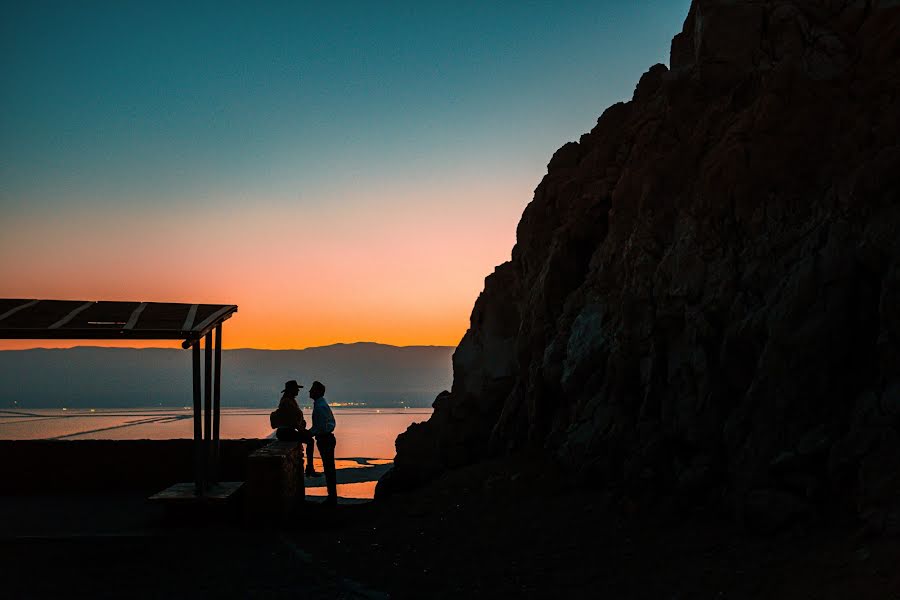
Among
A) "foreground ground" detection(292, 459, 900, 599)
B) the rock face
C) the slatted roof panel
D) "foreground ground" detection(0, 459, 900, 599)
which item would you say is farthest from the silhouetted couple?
the rock face

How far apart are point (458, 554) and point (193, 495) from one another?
4.30 m

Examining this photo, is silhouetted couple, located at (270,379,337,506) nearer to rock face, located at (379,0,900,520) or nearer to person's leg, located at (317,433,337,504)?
person's leg, located at (317,433,337,504)

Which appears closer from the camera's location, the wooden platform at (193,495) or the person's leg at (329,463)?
the wooden platform at (193,495)

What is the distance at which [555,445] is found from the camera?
49.4 ft

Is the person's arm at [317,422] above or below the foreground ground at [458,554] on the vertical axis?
above

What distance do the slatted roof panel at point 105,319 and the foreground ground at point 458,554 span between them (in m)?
2.92

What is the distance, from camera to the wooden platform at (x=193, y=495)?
11.5 m

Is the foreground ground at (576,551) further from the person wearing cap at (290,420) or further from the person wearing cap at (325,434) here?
the person wearing cap at (290,420)

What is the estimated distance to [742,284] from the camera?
1166 centimetres

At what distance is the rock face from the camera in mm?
9430

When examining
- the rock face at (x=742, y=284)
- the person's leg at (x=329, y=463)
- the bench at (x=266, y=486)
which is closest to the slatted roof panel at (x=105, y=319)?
the bench at (x=266, y=486)

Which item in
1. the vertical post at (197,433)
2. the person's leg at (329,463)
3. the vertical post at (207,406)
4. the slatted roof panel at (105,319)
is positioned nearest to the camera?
the slatted roof panel at (105,319)

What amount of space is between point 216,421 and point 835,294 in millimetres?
10138

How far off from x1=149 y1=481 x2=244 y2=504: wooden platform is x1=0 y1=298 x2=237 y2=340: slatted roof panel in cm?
248
